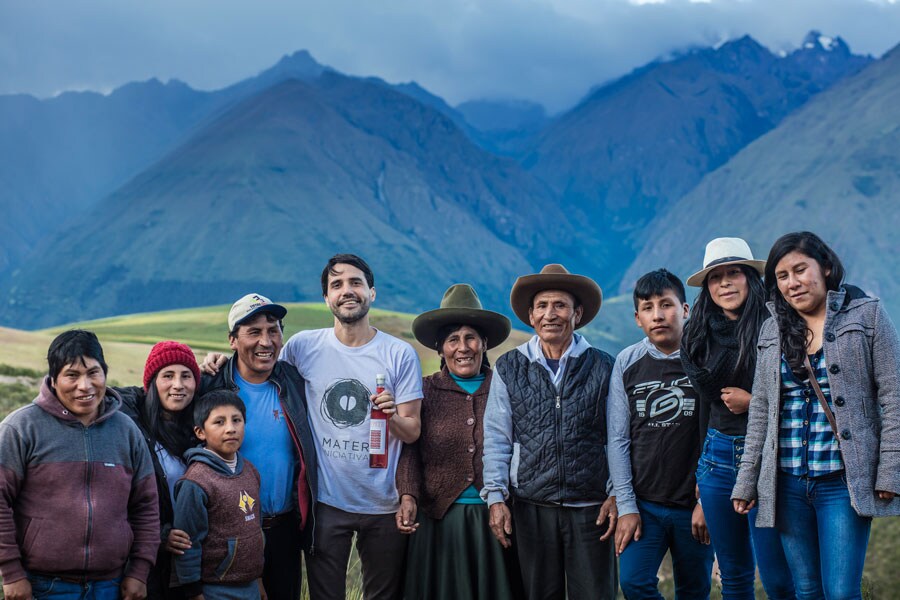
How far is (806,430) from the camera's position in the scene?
3.79 metres

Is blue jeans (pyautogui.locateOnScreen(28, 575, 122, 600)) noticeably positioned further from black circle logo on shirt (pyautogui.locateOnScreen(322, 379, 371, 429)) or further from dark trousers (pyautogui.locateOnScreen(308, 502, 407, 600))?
black circle logo on shirt (pyautogui.locateOnScreen(322, 379, 371, 429))

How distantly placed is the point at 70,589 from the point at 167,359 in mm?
1206

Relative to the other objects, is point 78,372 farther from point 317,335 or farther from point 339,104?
point 339,104

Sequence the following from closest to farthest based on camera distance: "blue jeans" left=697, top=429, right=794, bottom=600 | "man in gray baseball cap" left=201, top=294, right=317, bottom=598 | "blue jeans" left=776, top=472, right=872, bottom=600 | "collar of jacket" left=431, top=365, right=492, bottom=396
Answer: "blue jeans" left=776, top=472, right=872, bottom=600
"blue jeans" left=697, top=429, right=794, bottom=600
"man in gray baseball cap" left=201, top=294, right=317, bottom=598
"collar of jacket" left=431, top=365, right=492, bottom=396

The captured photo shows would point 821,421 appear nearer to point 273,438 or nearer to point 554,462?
point 554,462

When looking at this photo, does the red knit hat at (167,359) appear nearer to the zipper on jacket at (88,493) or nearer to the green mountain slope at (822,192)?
the zipper on jacket at (88,493)

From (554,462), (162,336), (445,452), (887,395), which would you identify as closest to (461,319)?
(445,452)

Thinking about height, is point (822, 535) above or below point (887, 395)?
below

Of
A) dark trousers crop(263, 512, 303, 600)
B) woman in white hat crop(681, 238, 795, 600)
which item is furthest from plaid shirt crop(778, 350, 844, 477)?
dark trousers crop(263, 512, 303, 600)

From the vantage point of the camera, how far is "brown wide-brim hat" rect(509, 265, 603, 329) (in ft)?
15.8

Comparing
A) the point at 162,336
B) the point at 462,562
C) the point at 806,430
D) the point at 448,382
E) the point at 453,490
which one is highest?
the point at 162,336

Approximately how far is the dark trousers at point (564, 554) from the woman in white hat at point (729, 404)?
24.0 inches

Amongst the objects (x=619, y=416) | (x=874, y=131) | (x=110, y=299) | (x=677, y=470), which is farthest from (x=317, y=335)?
(x=874, y=131)

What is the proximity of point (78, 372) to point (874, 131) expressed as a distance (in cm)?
16151
